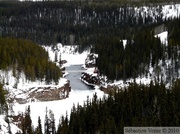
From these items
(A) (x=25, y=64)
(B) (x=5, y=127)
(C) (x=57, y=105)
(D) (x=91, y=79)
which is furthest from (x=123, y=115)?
(D) (x=91, y=79)

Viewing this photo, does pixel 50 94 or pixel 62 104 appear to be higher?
pixel 50 94

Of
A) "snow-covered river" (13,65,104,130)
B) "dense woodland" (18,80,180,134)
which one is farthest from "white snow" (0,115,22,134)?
"snow-covered river" (13,65,104,130)

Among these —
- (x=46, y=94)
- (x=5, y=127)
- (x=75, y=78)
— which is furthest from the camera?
(x=75, y=78)

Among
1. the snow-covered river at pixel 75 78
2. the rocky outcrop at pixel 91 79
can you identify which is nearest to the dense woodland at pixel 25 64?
the snow-covered river at pixel 75 78

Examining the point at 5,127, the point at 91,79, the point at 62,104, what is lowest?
the point at 5,127

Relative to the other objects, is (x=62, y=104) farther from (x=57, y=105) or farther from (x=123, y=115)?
(x=123, y=115)

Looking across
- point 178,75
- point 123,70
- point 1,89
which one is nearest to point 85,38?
point 123,70

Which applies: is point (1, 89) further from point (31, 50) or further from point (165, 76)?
point (165, 76)

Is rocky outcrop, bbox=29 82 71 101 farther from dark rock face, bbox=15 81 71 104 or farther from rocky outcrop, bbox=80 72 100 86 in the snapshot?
rocky outcrop, bbox=80 72 100 86

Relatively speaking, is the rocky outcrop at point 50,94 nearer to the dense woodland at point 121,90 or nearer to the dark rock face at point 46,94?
the dark rock face at point 46,94
